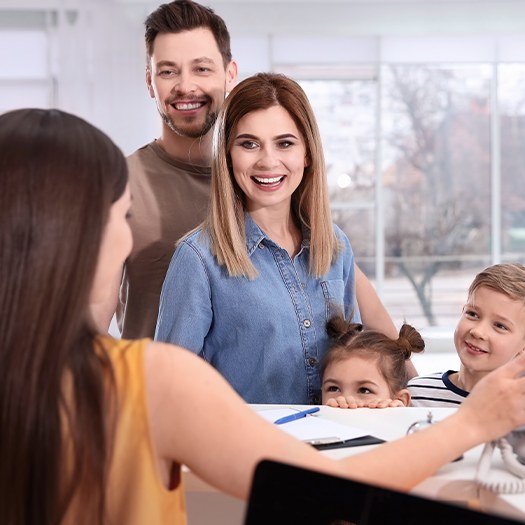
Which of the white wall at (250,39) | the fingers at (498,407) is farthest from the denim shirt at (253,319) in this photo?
the white wall at (250,39)

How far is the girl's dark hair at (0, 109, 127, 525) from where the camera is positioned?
98 centimetres

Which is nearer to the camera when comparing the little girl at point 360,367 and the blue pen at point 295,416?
the blue pen at point 295,416

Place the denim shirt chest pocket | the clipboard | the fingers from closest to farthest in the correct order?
the fingers
the clipboard
the denim shirt chest pocket

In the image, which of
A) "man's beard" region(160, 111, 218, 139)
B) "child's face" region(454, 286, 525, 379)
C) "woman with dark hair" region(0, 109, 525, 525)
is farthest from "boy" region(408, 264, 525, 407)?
"woman with dark hair" region(0, 109, 525, 525)

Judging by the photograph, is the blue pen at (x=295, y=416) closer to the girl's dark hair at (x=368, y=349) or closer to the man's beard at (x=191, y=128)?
the girl's dark hair at (x=368, y=349)

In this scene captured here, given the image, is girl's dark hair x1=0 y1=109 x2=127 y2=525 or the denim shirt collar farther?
the denim shirt collar

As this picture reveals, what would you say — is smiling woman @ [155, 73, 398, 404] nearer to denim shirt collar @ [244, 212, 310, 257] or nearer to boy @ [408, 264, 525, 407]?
denim shirt collar @ [244, 212, 310, 257]

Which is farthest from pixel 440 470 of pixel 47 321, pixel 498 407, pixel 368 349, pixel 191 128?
pixel 191 128

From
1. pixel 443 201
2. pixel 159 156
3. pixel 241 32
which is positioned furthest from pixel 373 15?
pixel 159 156

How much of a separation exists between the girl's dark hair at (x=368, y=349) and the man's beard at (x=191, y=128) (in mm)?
744

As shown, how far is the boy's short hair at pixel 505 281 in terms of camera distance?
2264 mm

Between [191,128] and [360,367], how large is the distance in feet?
3.00

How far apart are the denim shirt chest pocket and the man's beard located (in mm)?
652

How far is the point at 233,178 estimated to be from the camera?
7.61 ft
